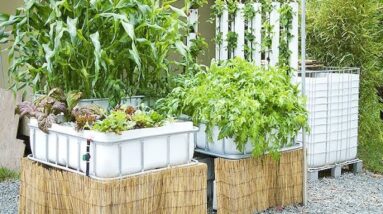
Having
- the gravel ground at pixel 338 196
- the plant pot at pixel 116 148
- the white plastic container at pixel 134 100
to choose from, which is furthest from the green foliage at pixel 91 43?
the gravel ground at pixel 338 196

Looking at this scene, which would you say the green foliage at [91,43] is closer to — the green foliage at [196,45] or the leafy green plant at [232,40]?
the green foliage at [196,45]

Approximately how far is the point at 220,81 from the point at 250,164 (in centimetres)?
51

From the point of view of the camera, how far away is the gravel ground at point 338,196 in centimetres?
374

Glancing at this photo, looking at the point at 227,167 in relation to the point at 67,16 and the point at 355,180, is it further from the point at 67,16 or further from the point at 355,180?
the point at 355,180

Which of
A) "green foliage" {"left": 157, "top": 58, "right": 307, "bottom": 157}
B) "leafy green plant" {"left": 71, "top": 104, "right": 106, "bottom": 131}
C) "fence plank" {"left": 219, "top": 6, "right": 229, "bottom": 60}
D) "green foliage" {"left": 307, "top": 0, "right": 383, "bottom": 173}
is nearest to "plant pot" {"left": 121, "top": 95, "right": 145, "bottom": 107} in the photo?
"green foliage" {"left": 157, "top": 58, "right": 307, "bottom": 157}

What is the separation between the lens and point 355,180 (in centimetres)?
→ 467

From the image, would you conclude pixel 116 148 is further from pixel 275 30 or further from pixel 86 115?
pixel 275 30

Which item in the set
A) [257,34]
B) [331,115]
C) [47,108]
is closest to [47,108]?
[47,108]

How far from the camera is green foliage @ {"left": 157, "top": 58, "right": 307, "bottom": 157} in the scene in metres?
3.23

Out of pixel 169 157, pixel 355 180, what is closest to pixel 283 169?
pixel 169 157

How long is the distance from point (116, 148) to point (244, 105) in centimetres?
85

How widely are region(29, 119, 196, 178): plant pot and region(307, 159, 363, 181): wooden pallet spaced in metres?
1.78

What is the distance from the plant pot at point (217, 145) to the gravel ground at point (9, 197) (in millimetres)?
1232

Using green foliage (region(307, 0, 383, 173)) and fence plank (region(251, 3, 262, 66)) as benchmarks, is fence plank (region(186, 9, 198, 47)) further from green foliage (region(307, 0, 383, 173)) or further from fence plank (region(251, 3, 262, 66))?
green foliage (region(307, 0, 383, 173))
